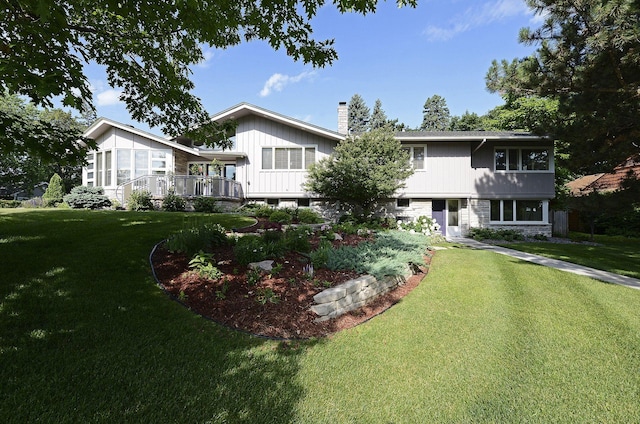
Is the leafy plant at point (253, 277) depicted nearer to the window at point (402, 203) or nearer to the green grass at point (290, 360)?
the green grass at point (290, 360)

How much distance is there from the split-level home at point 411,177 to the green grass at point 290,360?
31.5 ft

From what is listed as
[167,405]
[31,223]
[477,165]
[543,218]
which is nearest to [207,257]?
[167,405]

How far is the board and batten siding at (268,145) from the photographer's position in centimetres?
1428

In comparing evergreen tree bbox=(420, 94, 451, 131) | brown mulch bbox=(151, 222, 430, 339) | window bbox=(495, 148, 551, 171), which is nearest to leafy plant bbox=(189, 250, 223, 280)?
Result: brown mulch bbox=(151, 222, 430, 339)

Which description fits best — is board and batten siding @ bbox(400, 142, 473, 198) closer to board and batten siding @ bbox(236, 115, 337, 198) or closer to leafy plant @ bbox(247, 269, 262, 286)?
board and batten siding @ bbox(236, 115, 337, 198)

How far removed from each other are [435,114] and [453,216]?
46.7m

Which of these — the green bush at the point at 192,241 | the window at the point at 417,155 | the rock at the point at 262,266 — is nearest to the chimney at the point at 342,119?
the window at the point at 417,155

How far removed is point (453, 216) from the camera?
14836mm


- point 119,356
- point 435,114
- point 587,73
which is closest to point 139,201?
point 119,356

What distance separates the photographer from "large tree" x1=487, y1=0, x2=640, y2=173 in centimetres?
670

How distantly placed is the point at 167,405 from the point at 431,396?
236 centimetres

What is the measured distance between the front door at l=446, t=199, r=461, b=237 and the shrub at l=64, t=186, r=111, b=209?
17640 mm

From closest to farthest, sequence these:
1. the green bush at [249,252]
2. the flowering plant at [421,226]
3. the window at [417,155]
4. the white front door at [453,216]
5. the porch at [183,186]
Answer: the green bush at [249,252] < the flowering plant at [421,226] < the porch at [183,186] < the window at [417,155] < the white front door at [453,216]

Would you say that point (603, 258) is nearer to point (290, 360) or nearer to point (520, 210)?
point (520, 210)
